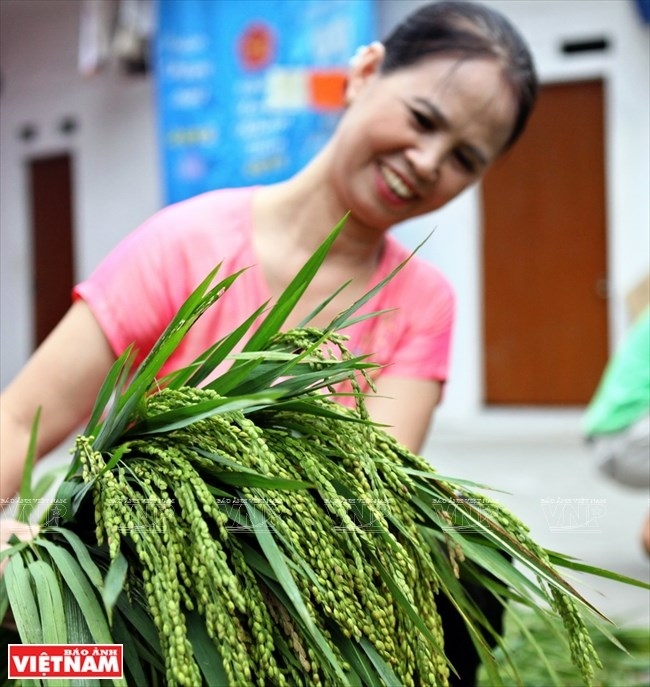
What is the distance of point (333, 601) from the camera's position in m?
0.70

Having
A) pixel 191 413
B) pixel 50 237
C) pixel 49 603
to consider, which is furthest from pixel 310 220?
pixel 50 237

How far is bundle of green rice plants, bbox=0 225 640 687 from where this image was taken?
691 millimetres

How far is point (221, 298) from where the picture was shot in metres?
1.37

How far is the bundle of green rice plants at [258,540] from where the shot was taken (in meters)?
0.69

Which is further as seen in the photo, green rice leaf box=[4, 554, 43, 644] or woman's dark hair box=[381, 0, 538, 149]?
woman's dark hair box=[381, 0, 538, 149]

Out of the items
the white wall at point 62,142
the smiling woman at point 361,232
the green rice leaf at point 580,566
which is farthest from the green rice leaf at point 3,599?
the white wall at point 62,142

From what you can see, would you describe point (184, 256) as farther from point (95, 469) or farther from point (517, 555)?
point (517, 555)

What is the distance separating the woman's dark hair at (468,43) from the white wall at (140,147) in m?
3.92

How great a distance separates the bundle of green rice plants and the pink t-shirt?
1.52 feet

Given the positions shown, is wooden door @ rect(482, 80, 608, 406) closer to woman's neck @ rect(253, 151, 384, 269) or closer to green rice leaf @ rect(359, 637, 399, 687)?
woman's neck @ rect(253, 151, 384, 269)

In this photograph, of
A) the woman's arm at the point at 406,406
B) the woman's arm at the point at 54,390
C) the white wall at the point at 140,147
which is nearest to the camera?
the woman's arm at the point at 54,390

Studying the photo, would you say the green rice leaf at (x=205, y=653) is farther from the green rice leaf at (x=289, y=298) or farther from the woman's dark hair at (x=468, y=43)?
the woman's dark hair at (x=468, y=43)

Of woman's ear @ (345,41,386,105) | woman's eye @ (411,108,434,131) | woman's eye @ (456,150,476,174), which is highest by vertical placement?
woman's ear @ (345,41,386,105)

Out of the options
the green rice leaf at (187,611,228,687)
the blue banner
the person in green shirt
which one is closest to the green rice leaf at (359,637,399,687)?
the green rice leaf at (187,611,228,687)
